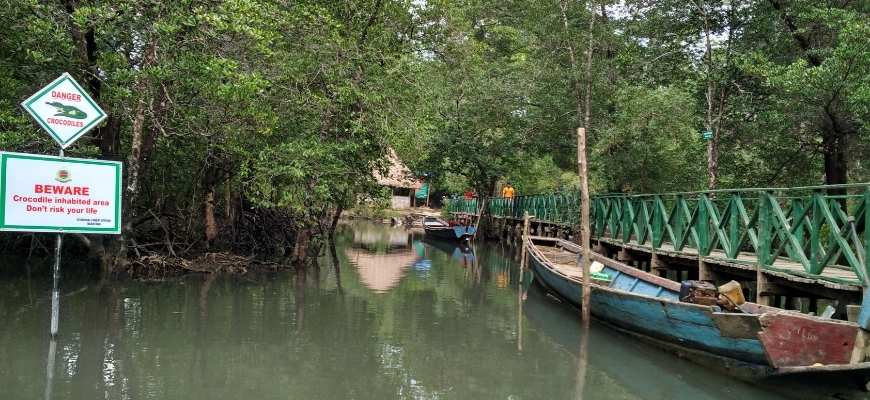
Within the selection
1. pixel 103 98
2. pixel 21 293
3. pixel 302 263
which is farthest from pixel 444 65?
pixel 21 293

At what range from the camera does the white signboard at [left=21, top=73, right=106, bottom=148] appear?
5.93 meters

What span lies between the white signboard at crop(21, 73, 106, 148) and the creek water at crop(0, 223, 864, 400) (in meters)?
2.36

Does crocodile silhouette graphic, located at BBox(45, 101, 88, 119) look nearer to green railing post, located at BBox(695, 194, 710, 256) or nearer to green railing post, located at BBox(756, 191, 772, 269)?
green railing post, located at BBox(756, 191, 772, 269)

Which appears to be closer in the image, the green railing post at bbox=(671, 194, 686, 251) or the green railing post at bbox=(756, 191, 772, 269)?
the green railing post at bbox=(756, 191, 772, 269)

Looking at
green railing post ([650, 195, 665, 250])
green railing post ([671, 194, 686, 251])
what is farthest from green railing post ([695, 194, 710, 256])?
green railing post ([650, 195, 665, 250])

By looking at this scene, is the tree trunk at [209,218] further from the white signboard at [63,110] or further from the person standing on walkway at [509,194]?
the person standing on walkway at [509,194]

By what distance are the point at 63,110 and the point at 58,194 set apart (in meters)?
0.83

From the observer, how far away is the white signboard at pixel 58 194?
19.3 ft

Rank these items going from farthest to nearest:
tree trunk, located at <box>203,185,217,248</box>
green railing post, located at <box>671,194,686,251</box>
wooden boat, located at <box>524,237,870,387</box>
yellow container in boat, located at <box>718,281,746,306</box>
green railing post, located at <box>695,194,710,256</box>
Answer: tree trunk, located at <box>203,185,217,248</box>, green railing post, located at <box>671,194,686,251</box>, green railing post, located at <box>695,194,710,256</box>, yellow container in boat, located at <box>718,281,746,306</box>, wooden boat, located at <box>524,237,870,387</box>

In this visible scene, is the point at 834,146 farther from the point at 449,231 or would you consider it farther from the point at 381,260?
the point at 449,231

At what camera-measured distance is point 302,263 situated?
51.9ft

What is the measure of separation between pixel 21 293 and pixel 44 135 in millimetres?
2847

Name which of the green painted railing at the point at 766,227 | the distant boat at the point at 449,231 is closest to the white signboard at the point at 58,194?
the green painted railing at the point at 766,227

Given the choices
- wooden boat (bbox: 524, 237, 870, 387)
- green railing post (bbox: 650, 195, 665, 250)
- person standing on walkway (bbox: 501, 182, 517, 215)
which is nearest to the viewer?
wooden boat (bbox: 524, 237, 870, 387)
